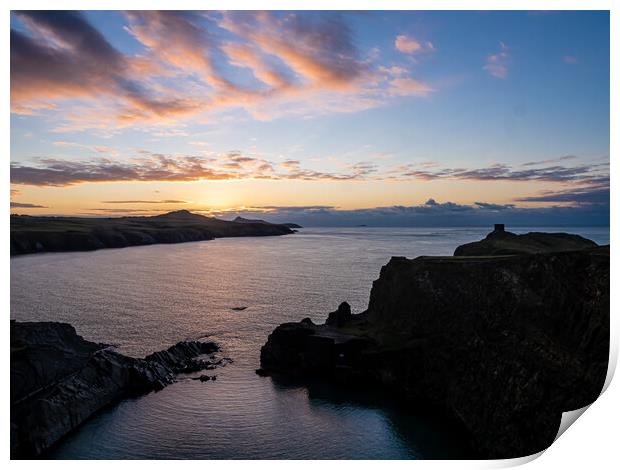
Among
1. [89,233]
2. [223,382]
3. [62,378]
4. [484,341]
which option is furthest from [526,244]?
[89,233]

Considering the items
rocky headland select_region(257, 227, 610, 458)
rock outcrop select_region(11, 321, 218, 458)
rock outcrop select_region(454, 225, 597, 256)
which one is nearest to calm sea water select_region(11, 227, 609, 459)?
rock outcrop select_region(11, 321, 218, 458)

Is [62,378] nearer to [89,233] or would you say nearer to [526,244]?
[526,244]

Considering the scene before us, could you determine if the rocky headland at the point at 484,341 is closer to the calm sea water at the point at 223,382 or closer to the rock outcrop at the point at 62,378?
the calm sea water at the point at 223,382

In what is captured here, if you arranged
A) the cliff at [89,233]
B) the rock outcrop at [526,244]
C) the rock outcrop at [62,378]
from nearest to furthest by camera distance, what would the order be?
the rock outcrop at [62,378] < the rock outcrop at [526,244] < the cliff at [89,233]

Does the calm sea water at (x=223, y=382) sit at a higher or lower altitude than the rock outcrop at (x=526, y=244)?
lower

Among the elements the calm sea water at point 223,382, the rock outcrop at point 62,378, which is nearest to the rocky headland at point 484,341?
the calm sea water at point 223,382
